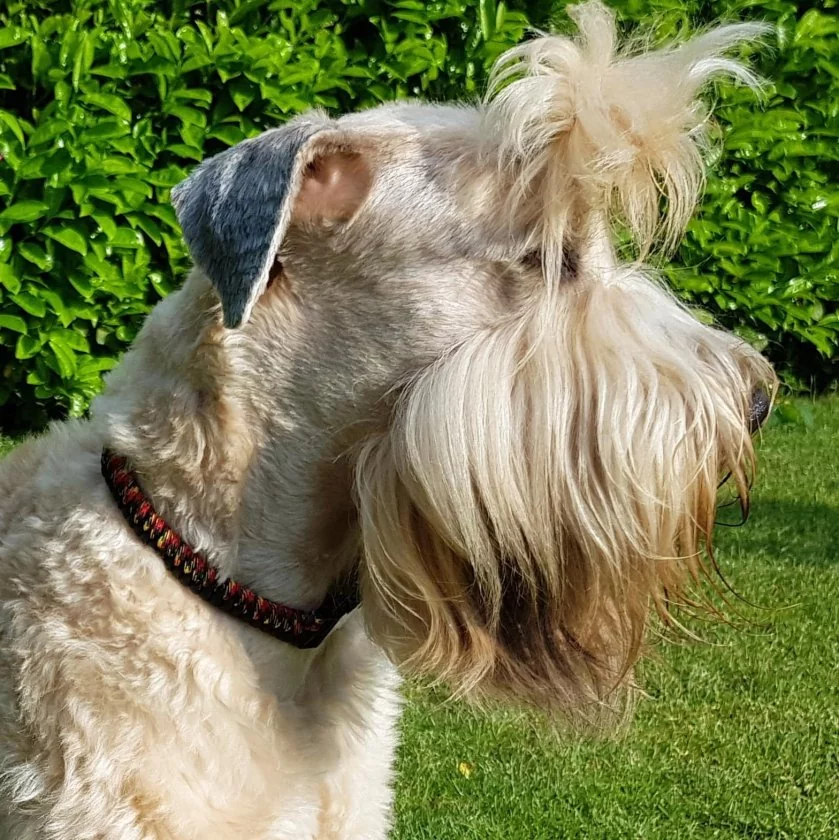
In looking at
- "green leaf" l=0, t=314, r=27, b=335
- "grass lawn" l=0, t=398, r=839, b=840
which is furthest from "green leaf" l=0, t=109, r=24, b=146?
"grass lawn" l=0, t=398, r=839, b=840

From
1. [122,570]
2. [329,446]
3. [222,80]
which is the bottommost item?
[222,80]

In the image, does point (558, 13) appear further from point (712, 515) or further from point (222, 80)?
point (712, 515)

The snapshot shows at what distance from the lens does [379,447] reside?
6.49 ft

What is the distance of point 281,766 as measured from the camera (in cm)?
204

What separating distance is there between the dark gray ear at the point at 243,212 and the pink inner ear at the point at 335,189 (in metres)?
0.08

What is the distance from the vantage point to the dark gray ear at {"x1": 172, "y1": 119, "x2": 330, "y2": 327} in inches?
71.9

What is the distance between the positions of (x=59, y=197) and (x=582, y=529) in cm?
400

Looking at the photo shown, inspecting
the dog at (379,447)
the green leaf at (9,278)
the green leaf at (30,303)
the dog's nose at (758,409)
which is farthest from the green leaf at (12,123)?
the dog's nose at (758,409)

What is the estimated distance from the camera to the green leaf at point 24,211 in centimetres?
505

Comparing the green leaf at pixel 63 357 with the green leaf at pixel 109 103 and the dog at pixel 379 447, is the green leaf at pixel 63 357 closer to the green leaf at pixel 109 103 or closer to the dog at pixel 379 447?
the green leaf at pixel 109 103

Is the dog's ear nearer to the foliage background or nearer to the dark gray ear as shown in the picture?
the dark gray ear

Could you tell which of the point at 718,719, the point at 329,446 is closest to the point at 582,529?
the point at 329,446

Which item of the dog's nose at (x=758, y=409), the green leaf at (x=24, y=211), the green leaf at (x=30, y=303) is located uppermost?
the dog's nose at (x=758, y=409)

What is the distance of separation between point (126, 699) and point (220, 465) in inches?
17.6
